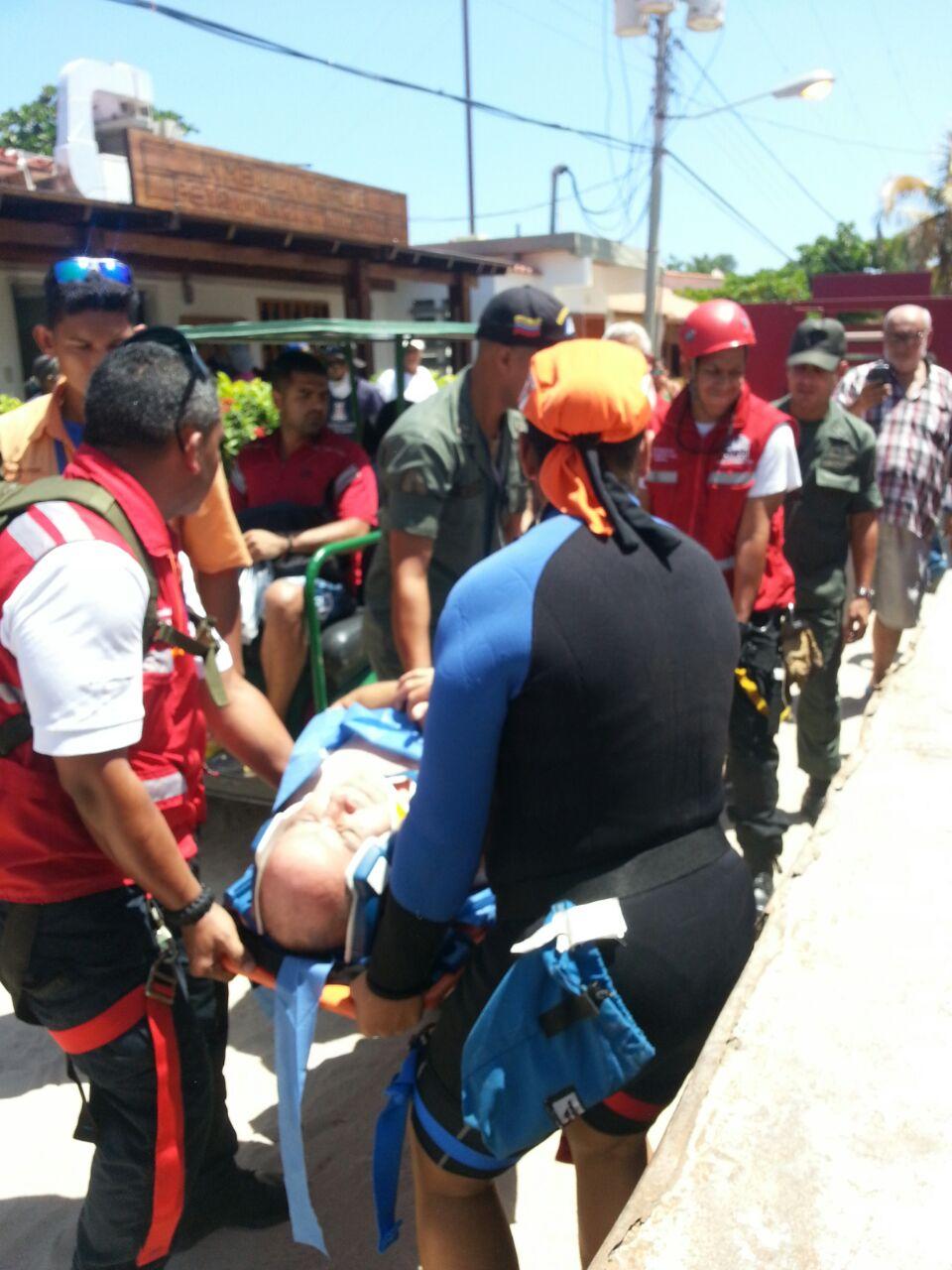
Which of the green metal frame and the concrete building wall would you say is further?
the concrete building wall

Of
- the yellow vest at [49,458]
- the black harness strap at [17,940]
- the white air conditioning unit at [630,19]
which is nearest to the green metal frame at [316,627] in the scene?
the yellow vest at [49,458]

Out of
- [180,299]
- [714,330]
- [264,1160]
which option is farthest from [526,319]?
[180,299]

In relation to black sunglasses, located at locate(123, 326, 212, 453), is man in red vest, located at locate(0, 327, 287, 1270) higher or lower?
lower

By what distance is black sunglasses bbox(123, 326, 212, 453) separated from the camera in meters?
1.95

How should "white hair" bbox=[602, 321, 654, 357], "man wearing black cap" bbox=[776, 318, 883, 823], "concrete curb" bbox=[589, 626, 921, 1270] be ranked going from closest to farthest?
"concrete curb" bbox=[589, 626, 921, 1270]
"man wearing black cap" bbox=[776, 318, 883, 823]
"white hair" bbox=[602, 321, 654, 357]

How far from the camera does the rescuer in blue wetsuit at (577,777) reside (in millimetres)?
1550

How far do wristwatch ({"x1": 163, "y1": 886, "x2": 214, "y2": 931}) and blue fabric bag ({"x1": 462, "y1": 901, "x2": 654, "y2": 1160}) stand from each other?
2.03ft

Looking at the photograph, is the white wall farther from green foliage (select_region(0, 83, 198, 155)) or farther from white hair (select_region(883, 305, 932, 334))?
green foliage (select_region(0, 83, 198, 155))

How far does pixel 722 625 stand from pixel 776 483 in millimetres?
2047

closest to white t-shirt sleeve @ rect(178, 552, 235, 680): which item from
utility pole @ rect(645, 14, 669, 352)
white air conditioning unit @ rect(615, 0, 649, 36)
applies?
utility pole @ rect(645, 14, 669, 352)

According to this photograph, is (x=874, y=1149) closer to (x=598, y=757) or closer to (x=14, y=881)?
(x=598, y=757)

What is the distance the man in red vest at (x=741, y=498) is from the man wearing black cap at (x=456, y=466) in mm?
736

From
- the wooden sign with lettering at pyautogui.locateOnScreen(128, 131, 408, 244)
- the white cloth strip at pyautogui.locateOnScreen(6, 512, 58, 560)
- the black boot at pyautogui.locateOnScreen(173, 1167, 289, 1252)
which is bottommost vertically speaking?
the black boot at pyautogui.locateOnScreen(173, 1167, 289, 1252)

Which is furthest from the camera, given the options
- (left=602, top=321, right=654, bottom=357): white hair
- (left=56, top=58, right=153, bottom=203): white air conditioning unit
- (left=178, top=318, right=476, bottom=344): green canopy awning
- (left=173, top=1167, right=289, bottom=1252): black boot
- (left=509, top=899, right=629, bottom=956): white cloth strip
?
(left=56, top=58, right=153, bottom=203): white air conditioning unit
